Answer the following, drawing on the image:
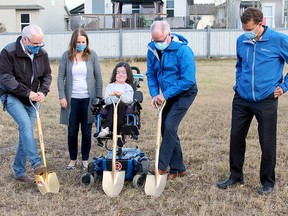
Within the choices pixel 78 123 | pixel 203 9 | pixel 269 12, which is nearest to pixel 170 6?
pixel 269 12

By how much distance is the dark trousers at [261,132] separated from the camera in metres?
5.23

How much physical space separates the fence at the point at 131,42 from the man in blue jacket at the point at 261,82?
60.6ft

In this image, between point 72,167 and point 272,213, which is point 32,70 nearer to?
point 72,167

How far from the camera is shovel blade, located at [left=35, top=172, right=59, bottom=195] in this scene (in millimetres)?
5395

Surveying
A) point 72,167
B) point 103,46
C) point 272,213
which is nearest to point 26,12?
point 103,46

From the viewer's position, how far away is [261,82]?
5.13 metres

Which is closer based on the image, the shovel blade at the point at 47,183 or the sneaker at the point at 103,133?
the shovel blade at the point at 47,183

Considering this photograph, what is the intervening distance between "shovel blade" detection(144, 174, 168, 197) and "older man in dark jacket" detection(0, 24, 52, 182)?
1156 mm

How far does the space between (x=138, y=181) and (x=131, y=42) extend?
18559mm

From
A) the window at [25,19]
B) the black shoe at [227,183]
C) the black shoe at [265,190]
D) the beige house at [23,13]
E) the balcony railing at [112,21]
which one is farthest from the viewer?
the window at [25,19]

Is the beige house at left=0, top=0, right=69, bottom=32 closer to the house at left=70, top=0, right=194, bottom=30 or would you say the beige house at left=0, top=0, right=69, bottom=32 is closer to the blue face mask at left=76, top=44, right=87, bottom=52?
the house at left=70, top=0, right=194, bottom=30

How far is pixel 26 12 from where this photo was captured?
3484 cm

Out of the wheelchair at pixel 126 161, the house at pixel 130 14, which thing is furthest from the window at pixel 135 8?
the wheelchair at pixel 126 161

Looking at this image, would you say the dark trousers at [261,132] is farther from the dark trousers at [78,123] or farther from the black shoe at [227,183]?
the dark trousers at [78,123]
